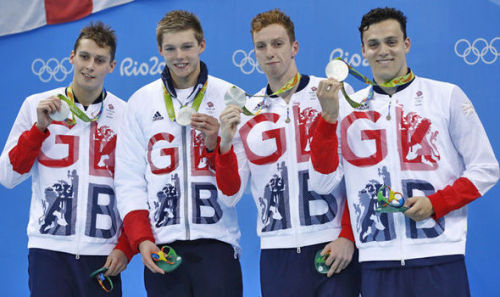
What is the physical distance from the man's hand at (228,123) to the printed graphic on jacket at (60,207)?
38.9 inches

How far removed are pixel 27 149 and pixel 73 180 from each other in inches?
11.7

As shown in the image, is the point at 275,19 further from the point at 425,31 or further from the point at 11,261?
the point at 11,261

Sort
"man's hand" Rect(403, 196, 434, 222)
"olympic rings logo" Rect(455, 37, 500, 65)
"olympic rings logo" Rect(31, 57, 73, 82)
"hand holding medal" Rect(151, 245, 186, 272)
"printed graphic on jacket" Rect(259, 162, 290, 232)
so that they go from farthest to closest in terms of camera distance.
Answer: "olympic rings logo" Rect(31, 57, 73, 82), "olympic rings logo" Rect(455, 37, 500, 65), "printed graphic on jacket" Rect(259, 162, 290, 232), "hand holding medal" Rect(151, 245, 186, 272), "man's hand" Rect(403, 196, 434, 222)

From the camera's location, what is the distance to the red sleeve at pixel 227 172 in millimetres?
2959

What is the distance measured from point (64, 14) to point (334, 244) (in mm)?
3822

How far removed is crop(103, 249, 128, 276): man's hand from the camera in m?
3.30

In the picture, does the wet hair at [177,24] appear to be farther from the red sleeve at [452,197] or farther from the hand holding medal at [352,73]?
the red sleeve at [452,197]

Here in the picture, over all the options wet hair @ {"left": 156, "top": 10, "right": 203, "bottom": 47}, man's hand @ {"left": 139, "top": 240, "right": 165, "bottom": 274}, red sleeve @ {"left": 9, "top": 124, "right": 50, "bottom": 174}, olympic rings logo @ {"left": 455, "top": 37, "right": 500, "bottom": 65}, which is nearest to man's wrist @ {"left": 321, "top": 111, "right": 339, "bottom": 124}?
wet hair @ {"left": 156, "top": 10, "right": 203, "bottom": 47}

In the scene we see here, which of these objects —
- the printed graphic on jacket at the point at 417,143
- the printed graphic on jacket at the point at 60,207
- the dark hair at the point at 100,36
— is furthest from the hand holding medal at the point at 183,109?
the printed graphic on jacket at the point at 417,143

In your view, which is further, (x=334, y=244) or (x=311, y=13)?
(x=311, y=13)

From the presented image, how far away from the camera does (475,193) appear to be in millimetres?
2773

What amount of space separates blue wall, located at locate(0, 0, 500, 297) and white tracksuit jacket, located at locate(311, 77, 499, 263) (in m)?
1.87

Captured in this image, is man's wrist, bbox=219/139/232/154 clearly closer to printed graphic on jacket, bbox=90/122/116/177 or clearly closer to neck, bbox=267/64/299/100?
neck, bbox=267/64/299/100

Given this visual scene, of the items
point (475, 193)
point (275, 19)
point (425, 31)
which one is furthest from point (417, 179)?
A: point (425, 31)
